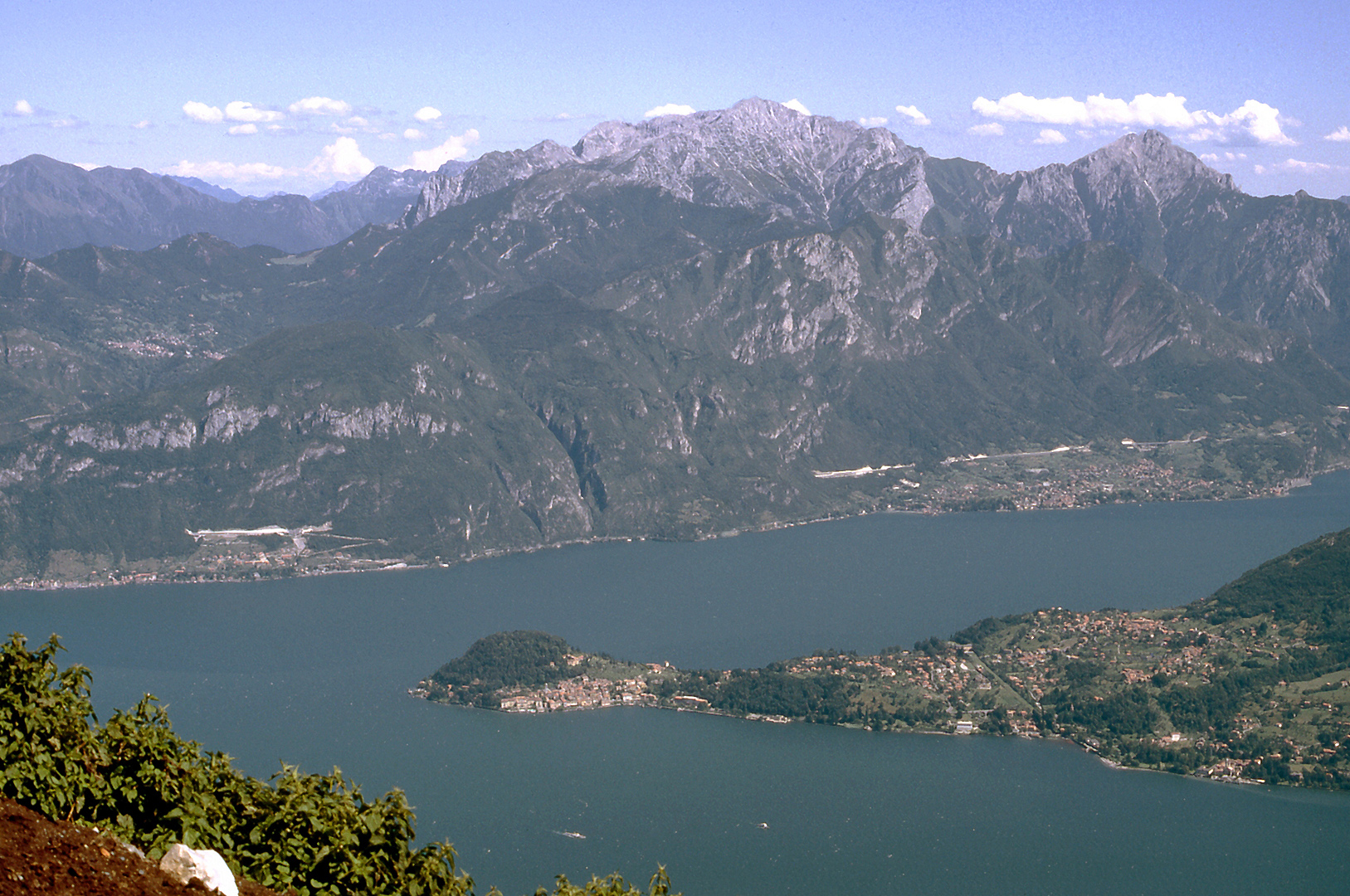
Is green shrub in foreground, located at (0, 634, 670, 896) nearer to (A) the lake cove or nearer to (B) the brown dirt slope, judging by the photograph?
(B) the brown dirt slope

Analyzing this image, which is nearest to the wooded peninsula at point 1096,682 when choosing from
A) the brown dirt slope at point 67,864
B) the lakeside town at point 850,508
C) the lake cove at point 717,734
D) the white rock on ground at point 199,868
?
the lake cove at point 717,734

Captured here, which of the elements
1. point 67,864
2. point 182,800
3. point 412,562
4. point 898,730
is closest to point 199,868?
point 67,864

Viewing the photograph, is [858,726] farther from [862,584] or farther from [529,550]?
[529,550]

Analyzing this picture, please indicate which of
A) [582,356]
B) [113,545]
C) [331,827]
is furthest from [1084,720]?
[582,356]

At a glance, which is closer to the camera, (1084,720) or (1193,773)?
(1193,773)

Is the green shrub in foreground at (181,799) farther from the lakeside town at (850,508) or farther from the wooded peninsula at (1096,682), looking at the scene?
the lakeside town at (850,508)

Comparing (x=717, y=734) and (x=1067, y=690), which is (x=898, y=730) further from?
(x=1067, y=690)

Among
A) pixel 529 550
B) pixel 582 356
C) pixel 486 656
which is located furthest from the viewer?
pixel 582 356

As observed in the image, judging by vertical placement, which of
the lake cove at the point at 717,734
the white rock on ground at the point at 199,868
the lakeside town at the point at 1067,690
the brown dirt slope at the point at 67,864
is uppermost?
the brown dirt slope at the point at 67,864
